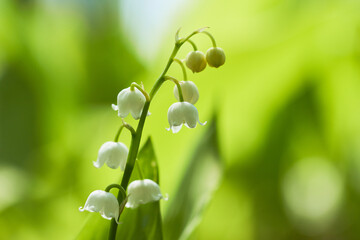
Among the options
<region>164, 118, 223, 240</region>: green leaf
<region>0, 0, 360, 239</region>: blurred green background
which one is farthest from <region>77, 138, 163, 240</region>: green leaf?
<region>0, 0, 360, 239</region>: blurred green background

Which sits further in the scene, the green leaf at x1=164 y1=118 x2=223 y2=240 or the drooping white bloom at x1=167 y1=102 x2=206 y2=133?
the green leaf at x1=164 y1=118 x2=223 y2=240

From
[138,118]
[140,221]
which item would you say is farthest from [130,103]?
[140,221]

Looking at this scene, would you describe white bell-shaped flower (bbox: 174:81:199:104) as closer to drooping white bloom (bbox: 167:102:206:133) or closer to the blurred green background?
drooping white bloom (bbox: 167:102:206:133)

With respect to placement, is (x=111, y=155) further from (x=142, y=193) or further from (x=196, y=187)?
(x=196, y=187)

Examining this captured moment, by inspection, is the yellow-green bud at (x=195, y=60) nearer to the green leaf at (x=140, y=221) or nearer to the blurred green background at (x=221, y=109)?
the green leaf at (x=140, y=221)

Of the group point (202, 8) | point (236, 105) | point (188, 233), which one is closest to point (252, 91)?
point (236, 105)

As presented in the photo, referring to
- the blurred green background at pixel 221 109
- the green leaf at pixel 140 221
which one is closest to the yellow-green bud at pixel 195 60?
the green leaf at pixel 140 221
